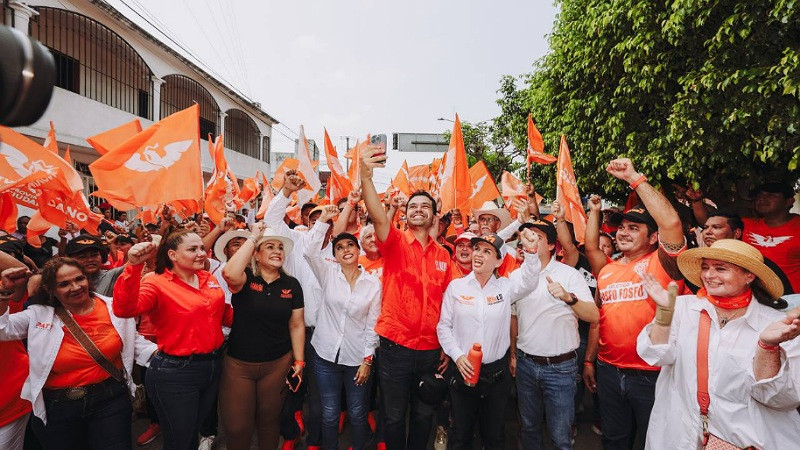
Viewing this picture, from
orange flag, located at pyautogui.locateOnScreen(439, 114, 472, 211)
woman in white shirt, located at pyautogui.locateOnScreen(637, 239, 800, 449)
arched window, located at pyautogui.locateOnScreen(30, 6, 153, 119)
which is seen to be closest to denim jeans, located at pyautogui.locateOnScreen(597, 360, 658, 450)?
woman in white shirt, located at pyautogui.locateOnScreen(637, 239, 800, 449)

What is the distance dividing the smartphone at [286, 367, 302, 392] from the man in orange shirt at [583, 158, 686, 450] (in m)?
2.39

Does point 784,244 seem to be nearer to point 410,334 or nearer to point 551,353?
point 551,353

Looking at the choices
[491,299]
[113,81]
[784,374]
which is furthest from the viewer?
[113,81]

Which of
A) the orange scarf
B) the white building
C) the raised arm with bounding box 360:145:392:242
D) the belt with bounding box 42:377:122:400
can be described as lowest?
the belt with bounding box 42:377:122:400

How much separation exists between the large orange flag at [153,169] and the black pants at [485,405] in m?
3.38

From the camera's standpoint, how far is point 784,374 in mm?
2039

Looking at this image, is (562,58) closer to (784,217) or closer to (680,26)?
(680,26)

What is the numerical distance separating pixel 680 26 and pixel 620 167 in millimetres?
3841

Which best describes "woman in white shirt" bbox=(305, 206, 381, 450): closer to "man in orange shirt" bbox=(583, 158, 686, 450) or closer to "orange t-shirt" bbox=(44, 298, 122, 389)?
"orange t-shirt" bbox=(44, 298, 122, 389)

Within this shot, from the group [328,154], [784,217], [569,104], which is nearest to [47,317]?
[328,154]

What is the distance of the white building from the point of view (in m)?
11.8

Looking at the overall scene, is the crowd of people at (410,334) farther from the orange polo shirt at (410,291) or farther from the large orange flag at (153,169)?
the large orange flag at (153,169)

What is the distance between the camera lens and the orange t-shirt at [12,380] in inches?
110

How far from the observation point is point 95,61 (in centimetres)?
1432
